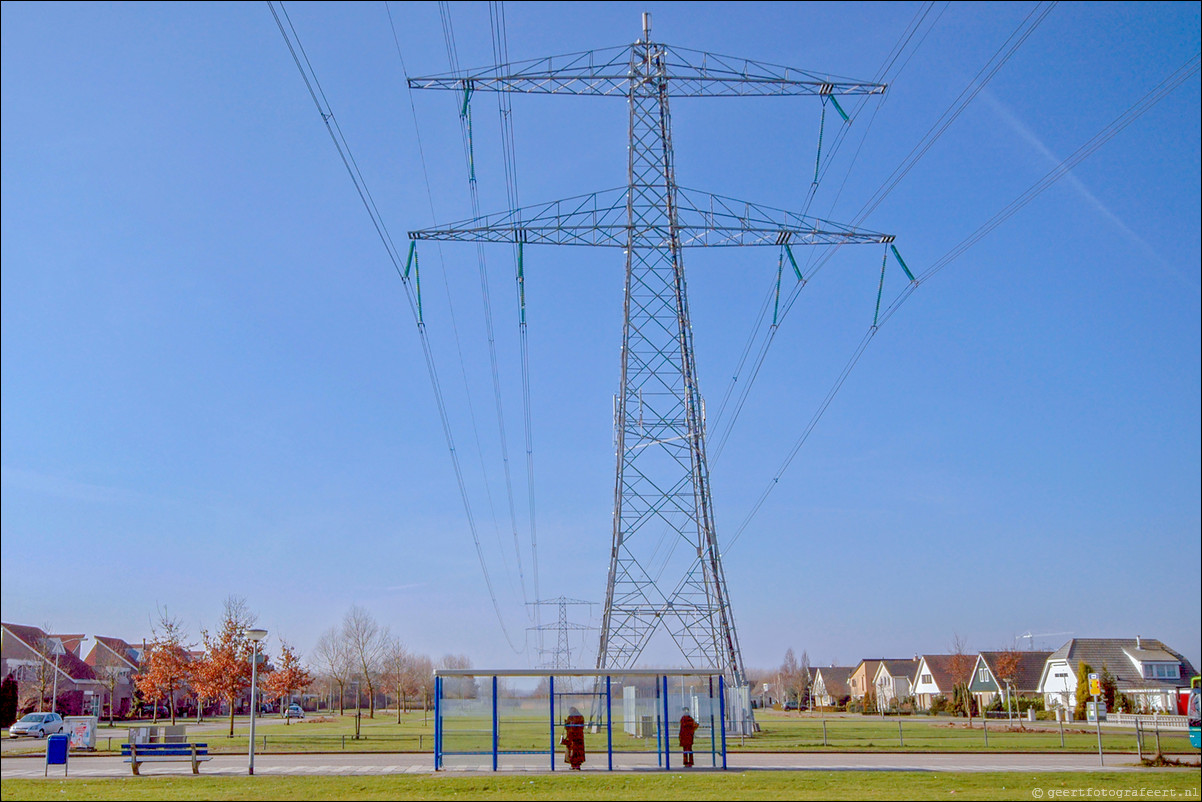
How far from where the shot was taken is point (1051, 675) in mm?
89938

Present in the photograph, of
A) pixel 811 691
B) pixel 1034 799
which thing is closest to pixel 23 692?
pixel 1034 799

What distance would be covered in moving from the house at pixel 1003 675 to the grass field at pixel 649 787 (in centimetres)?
6640

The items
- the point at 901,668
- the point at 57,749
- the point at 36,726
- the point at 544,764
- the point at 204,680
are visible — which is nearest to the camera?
the point at 544,764

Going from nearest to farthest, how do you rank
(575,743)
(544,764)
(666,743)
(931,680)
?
(575,743) < (666,743) < (544,764) < (931,680)

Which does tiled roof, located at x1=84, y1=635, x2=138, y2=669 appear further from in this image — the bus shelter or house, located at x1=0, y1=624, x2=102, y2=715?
the bus shelter

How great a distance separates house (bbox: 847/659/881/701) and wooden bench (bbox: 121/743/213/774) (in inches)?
4293

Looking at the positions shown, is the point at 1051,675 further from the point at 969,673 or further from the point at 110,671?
the point at 110,671

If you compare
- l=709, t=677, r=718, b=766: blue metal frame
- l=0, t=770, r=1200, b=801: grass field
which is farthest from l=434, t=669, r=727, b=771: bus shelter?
l=0, t=770, r=1200, b=801: grass field

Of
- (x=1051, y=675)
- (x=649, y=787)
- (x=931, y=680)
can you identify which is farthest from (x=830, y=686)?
(x=649, y=787)

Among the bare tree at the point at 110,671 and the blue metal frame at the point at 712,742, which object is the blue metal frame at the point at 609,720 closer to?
the blue metal frame at the point at 712,742

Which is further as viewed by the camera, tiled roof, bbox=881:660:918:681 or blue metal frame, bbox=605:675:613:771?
tiled roof, bbox=881:660:918:681

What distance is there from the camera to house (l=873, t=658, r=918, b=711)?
117688 mm

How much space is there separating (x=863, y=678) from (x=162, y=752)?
11759cm

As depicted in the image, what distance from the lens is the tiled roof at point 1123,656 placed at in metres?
82.4
